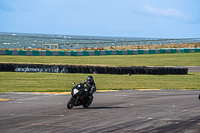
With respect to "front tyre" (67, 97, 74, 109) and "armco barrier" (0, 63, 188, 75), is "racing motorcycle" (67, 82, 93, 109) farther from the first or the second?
"armco barrier" (0, 63, 188, 75)

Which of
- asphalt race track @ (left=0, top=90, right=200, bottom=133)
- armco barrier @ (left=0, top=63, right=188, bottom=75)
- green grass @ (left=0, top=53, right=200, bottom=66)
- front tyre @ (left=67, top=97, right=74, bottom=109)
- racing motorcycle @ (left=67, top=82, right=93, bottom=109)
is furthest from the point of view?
green grass @ (left=0, top=53, right=200, bottom=66)

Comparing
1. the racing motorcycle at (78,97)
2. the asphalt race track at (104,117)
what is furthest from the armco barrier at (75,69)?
the racing motorcycle at (78,97)

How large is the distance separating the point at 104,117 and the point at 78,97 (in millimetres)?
1763

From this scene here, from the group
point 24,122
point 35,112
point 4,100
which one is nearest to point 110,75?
point 4,100

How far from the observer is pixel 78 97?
38.5 ft

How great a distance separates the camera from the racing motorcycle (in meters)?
11.6

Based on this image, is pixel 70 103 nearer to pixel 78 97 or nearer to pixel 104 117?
pixel 78 97

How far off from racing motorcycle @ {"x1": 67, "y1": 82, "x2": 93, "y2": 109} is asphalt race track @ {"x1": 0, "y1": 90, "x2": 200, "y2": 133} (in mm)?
312

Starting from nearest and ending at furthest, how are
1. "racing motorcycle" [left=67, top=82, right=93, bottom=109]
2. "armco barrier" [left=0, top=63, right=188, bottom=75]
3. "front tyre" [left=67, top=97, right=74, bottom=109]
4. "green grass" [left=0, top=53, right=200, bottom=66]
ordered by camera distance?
1. "racing motorcycle" [left=67, top=82, right=93, bottom=109]
2. "front tyre" [left=67, top=97, right=74, bottom=109]
3. "armco barrier" [left=0, top=63, right=188, bottom=75]
4. "green grass" [left=0, top=53, right=200, bottom=66]

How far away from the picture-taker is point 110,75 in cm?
2786

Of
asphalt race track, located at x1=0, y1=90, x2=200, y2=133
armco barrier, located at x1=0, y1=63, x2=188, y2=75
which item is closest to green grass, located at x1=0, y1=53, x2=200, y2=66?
armco barrier, located at x1=0, y1=63, x2=188, y2=75

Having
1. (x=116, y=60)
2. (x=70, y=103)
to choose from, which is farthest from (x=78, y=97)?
(x=116, y=60)

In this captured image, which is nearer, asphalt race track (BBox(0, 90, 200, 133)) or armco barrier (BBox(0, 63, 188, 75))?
asphalt race track (BBox(0, 90, 200, 133))

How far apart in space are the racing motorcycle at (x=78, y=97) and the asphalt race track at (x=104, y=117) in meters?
0.31
